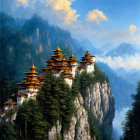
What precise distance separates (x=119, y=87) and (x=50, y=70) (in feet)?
325

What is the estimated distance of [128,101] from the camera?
4833 inches

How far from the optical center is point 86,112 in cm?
3550

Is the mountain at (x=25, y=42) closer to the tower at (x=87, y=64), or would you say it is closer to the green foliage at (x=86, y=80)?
the tower at (x=87, y=64)

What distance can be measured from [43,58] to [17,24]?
63.4 ft

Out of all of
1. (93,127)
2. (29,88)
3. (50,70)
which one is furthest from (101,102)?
(29,88)

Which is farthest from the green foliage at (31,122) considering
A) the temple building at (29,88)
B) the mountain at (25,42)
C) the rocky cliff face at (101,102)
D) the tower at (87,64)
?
the mountain at (25,42)

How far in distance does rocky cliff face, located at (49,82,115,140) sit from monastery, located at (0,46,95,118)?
3759 mm

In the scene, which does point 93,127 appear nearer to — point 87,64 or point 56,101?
point 56,101

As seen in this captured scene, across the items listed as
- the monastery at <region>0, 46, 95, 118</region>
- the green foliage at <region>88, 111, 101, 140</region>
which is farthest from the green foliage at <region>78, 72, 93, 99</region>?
the green foliage at <region>88, 111, 101, 140</region>

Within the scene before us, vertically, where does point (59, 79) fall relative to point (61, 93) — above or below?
above

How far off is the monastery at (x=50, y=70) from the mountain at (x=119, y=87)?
271 ft

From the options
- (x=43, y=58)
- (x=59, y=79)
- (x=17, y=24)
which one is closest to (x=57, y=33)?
(x=17, y=24)

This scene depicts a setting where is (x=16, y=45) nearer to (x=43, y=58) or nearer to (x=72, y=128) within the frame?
(x=43, y=58)

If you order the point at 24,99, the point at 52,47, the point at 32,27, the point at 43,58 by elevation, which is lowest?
the point at 24,99
